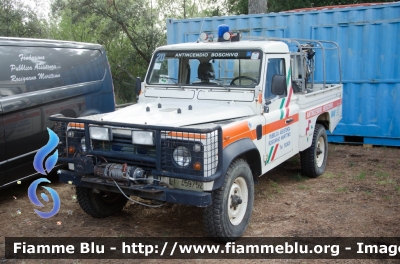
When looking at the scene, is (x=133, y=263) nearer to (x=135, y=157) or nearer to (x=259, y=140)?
(x=135, y=157)

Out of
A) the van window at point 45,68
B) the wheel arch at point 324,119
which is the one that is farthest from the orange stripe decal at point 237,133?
the van window at point 45,68

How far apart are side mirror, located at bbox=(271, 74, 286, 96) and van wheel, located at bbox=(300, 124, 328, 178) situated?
1805mm

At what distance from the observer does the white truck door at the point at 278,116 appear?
15.6 feet

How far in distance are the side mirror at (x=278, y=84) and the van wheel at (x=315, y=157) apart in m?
1.81

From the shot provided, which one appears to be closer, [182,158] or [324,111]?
[182,158]

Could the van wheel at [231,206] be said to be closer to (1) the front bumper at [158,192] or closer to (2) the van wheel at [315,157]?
(1) the front bumper at [158,192]

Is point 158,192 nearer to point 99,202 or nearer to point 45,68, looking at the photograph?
point 99,202

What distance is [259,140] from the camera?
449cm

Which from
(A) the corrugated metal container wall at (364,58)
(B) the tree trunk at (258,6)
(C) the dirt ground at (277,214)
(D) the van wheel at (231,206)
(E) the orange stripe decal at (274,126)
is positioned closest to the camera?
(D) the van wheel at (231,206)

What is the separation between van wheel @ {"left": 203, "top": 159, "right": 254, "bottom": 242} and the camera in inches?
148

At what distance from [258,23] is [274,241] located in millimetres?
5786

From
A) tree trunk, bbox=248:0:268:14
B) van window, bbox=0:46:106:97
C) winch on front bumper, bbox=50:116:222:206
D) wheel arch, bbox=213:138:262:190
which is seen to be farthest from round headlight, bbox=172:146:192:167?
tree trunk, bbox=248:0:268:14

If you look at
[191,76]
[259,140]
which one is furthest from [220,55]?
[259,140]

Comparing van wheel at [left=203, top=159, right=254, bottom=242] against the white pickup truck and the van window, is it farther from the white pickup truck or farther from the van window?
the van window
